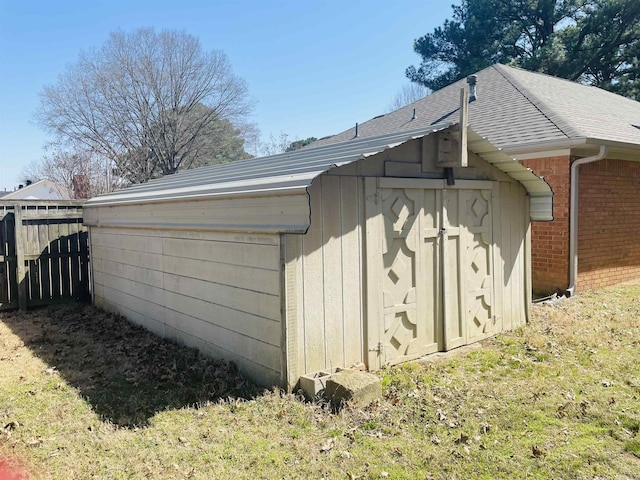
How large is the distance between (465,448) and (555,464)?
0.57 metres

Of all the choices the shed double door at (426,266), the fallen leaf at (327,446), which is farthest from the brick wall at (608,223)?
the fallen leaf at (327,446)

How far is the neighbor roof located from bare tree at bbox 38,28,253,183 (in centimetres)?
1320

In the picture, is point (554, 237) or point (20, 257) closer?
point (20, 257)

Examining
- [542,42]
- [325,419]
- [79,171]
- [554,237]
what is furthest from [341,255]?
[542,42]

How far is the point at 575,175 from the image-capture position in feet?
26.9

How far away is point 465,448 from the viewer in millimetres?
3334

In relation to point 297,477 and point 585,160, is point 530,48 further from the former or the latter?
point 297,477

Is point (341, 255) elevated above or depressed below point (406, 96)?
below

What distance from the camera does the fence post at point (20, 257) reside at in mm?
7934

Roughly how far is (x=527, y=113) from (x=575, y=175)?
1.98 m

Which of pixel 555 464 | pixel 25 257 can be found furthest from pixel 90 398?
pixel 25 257

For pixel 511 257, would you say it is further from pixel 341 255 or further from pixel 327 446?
pixel 327 446

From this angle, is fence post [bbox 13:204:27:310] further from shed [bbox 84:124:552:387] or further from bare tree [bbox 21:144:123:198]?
bare tree [bbox 21:144:123:198]

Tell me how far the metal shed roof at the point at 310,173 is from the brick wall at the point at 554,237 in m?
2.21
